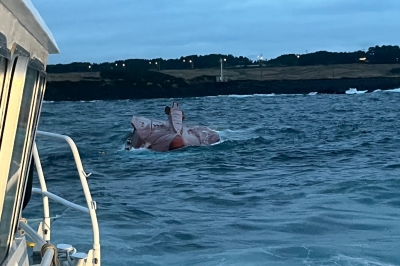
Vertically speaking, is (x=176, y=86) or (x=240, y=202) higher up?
(x=176, y=86)

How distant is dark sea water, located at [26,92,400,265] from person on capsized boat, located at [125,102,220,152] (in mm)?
501

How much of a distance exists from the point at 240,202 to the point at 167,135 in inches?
381

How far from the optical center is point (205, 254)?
7562 millimetres

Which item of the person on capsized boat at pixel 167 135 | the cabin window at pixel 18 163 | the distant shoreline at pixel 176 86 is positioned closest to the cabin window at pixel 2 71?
the cabin window at pixel 18 163

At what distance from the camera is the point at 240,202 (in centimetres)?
1084

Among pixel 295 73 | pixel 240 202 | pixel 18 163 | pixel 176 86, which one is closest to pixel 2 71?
pixel 18 163

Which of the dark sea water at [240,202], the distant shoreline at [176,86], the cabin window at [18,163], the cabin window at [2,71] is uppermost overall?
the distant shoreline at [176,86]

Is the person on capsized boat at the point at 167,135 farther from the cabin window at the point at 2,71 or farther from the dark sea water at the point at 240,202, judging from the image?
the cabin window at the point at 2,71

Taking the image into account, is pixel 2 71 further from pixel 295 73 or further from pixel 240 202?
pixel 295 73

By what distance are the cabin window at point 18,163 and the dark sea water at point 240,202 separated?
15.3ft

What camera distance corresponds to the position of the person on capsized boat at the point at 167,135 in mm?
19781

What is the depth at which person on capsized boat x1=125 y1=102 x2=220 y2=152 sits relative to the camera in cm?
1978

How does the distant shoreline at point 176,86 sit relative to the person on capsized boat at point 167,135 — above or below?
above

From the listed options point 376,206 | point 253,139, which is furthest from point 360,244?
point 253,139
